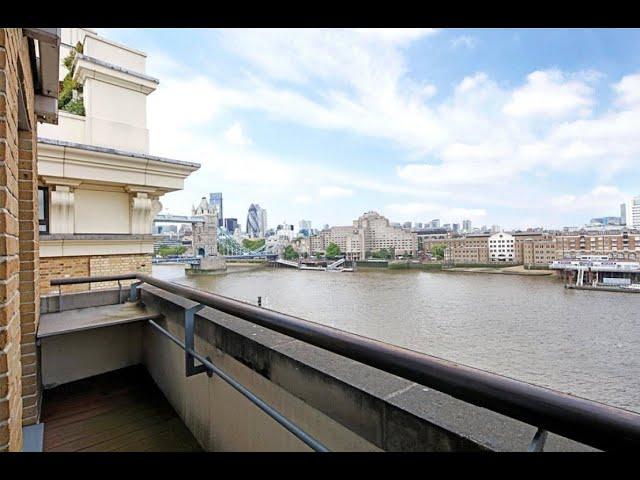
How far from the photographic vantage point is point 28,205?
154cm

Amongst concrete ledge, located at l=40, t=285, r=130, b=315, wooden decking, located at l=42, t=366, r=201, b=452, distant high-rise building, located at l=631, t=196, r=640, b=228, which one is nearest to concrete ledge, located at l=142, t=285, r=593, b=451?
wooden decking, located at l=42, t=366, r=201, b=452

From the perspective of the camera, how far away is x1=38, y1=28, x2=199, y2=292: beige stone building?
297cm

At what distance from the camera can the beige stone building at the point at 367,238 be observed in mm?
59513

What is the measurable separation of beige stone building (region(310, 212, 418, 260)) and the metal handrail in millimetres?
56342

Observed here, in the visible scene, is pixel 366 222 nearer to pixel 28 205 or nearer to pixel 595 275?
pixel 595 275

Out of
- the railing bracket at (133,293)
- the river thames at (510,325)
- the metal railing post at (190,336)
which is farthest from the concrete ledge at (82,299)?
the river thames at (510,325)

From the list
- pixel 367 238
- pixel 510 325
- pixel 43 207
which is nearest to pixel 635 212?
pixel 510 325

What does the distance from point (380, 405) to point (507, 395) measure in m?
0.33

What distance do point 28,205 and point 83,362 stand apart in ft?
4.05

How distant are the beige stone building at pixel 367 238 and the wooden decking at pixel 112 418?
5492cm

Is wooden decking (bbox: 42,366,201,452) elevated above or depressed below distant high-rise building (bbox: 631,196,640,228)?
below

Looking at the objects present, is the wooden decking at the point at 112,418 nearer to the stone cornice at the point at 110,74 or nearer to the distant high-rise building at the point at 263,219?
the stone cornice at the point at 110,74

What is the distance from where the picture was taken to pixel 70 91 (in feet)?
12.4

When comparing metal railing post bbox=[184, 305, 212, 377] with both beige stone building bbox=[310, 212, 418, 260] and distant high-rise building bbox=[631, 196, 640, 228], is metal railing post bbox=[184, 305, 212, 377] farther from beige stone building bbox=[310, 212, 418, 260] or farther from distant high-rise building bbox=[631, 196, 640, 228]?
beige stone building bbox=[310, 212, 418, 260]
